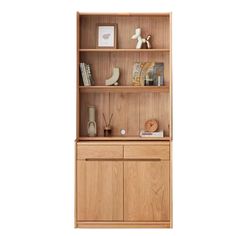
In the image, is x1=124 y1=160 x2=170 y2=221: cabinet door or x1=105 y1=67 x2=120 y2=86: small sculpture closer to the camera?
x1=124 y1=160 x2=170 y2=221: cabinet door

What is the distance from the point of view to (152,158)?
496 centimetres

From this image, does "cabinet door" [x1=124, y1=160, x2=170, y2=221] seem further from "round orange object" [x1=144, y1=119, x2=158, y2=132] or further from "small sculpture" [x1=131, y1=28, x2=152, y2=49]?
"small sculpture" [x1=131, y1=28, x2=152, y2=49]

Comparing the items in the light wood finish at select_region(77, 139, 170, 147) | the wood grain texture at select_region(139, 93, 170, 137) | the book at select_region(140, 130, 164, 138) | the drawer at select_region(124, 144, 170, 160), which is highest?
the wood grain texture at select_region(139, 93, 170, 137)

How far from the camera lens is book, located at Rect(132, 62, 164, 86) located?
5281 millimetres

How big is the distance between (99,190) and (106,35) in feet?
5.21

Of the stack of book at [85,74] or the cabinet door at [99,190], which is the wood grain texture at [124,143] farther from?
the stack of book at [85,74]

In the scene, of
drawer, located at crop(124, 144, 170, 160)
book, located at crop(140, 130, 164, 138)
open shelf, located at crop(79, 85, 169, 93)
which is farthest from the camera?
book, located at crop(140, 130, 164, 138)

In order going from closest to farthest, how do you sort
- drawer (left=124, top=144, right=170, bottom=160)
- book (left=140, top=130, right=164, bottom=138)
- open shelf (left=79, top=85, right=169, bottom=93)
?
drawer (left=124, top=144, right=170, bottom=160) < open shelf (left=79, top=85, right=169, bottom=93) < book (left=140, top=130, right=164, bottom=138)

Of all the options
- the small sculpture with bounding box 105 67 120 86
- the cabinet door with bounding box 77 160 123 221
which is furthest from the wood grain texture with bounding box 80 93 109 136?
the cabinet door with bounding box 77 160 123 221

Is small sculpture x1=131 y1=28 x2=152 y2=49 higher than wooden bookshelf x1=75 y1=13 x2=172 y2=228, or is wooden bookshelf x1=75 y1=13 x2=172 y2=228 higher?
small sculpture x1=131 y1=28 x2=152 y2=49

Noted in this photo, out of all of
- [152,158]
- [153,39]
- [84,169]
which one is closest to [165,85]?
[153,39]

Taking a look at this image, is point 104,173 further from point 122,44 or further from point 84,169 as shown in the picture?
point 122,44

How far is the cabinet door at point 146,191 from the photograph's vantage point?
16.3 ft
